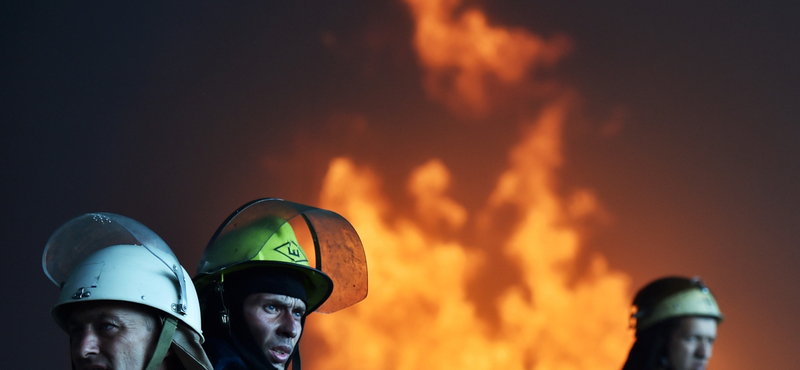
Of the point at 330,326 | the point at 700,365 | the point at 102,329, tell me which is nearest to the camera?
the point at 102,329

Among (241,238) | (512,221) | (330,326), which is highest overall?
(512,221)

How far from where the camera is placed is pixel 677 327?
349 cm

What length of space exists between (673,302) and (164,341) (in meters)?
2.05

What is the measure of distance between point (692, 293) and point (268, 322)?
1.92 metres

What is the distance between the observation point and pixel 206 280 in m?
4.03

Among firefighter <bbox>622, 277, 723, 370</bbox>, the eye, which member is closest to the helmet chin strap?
the eye

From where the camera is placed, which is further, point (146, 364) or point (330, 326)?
point (330, 326)

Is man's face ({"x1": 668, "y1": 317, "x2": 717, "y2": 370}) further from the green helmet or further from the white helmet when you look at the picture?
the white helmet

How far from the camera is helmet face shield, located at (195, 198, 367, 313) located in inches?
159

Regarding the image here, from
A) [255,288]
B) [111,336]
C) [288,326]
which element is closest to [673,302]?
[288,326]

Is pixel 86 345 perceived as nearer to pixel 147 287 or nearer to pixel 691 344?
pixel 147 287

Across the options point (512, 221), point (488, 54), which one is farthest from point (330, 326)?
point (488, 54)

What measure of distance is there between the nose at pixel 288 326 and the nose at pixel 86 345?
1.20m

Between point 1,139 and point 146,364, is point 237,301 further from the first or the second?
point 1,139
